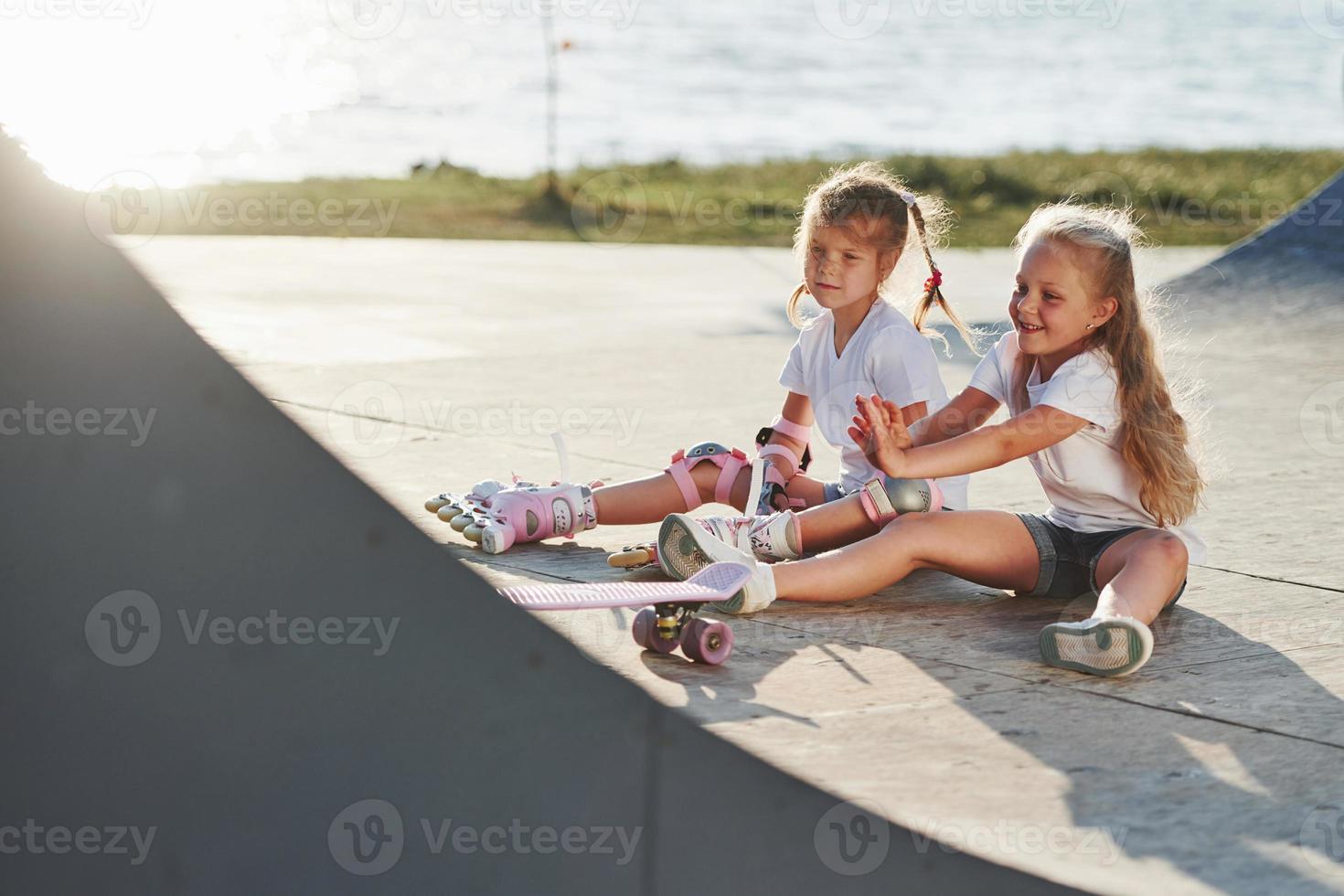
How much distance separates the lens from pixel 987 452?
11.9ft

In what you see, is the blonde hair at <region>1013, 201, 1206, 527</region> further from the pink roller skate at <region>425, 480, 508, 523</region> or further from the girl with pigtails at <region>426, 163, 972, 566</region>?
the pink roller skate at <region>425, 480, 508, 523</region>

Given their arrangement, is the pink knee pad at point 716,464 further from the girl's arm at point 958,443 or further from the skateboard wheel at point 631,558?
the girl's arm at point 958,443

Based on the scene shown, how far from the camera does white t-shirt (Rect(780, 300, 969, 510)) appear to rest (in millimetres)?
4168

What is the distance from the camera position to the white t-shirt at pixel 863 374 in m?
4.17

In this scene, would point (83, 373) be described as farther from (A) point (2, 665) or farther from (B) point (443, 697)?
(B) point (443, 697)

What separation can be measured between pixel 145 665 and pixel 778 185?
57.3 ft

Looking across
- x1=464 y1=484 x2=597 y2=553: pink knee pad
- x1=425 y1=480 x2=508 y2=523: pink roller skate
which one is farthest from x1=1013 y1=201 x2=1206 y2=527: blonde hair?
x1=425 y1=480 x2=508 y2=523: pink roller skate

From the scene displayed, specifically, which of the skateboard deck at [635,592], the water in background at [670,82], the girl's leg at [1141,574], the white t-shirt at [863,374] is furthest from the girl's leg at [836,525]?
the water in background at [670,82]

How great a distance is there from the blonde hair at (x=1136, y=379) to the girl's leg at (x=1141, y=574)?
11 centimetres

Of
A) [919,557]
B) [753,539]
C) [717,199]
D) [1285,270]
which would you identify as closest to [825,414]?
[753,539]

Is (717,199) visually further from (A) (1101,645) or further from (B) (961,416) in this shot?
(A) (1101,645)

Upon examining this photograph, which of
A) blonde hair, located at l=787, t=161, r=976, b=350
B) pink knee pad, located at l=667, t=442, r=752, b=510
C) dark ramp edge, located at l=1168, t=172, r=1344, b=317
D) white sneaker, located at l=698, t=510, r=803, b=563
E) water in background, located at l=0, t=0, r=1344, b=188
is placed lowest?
white sneaker, located at l=698, t=510, r=803, b=563

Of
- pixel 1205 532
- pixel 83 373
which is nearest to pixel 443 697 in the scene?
pixel 83 373

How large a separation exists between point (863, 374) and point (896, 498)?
413mm
